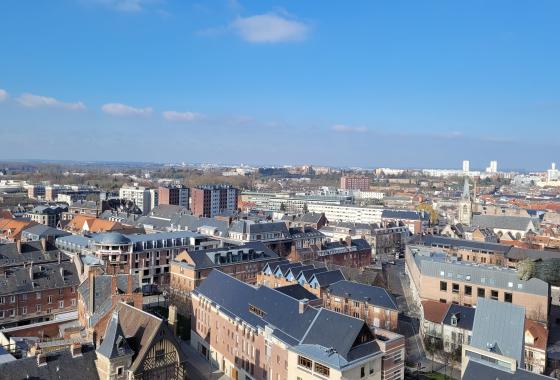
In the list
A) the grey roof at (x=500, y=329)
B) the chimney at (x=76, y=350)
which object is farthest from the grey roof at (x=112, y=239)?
the grey roof at (x=500, y=329)

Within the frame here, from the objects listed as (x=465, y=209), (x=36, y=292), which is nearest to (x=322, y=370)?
(x=36, y=292)

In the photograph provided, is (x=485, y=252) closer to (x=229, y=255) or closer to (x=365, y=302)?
(x=365, y=302)

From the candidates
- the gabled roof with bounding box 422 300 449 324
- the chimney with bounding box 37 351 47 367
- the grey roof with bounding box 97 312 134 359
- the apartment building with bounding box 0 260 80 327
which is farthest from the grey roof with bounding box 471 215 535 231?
the chimney with bounding box 37 351 47 367

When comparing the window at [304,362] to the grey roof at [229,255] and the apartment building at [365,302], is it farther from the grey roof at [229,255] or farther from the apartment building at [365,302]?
the grey roof at [229,255]

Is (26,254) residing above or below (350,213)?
above

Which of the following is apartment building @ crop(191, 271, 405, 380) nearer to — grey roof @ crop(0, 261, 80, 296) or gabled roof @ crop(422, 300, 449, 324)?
gabled roof @ crop(422, 300, 449, 324)

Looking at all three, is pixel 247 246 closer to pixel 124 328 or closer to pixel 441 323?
pixel 441 323
